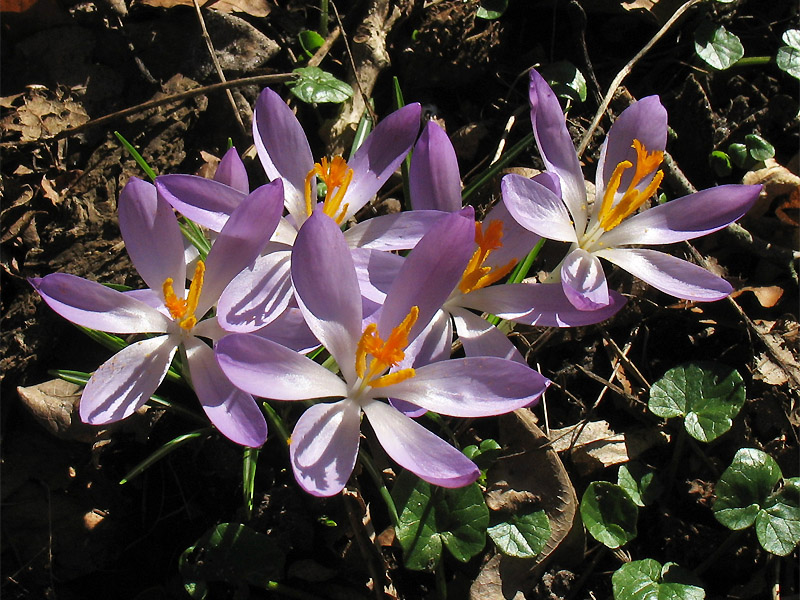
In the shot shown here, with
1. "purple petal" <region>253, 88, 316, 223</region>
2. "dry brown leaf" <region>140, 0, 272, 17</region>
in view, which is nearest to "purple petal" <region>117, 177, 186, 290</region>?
"purple petal" <region>253, 88, 316, 223</region>

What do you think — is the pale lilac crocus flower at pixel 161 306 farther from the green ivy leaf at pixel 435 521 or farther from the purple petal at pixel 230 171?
the green ivy leaf at pixel 435 521

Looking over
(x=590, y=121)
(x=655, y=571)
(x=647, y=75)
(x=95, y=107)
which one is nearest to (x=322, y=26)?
(x=95, y=107)

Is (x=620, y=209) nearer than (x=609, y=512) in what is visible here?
Yes

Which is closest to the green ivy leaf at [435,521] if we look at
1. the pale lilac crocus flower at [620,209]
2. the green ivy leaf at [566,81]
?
the pale lilac crocus flower at [620,209]

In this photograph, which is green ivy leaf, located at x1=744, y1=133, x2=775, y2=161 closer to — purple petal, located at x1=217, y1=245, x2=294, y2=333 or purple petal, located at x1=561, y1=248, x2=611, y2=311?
purple petal, located at x1=561, y1=248, x2=611, y2=311

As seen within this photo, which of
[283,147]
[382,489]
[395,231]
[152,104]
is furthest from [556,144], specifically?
[152,104]

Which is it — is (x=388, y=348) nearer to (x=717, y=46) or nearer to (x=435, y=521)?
(x=435, y=521)
